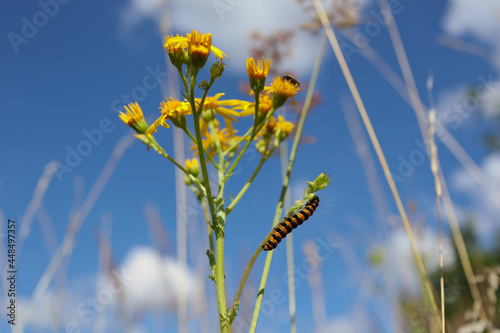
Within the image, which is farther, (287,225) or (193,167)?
(193,167)

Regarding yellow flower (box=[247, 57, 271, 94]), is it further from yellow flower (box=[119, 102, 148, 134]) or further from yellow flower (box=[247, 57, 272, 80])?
yellow flower (box=[119, 102, 148, 134])

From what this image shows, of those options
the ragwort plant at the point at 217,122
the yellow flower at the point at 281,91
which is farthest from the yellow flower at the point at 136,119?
the yellow flower at the point at 281,91

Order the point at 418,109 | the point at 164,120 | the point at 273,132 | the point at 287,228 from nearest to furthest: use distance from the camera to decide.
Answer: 1. the point at 287,228
2. the point at 164,120
3. the point at 273,132
4. the point at 418,109

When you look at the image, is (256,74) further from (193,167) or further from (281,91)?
(193,167)

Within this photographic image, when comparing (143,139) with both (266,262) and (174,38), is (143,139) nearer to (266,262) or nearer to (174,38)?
(174,38)

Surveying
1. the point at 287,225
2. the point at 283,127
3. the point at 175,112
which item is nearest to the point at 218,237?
the point at 287,225

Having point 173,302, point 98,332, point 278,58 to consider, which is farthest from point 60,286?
point 278,58

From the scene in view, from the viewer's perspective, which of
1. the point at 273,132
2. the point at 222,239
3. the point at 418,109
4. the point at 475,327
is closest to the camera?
the point at 222,239

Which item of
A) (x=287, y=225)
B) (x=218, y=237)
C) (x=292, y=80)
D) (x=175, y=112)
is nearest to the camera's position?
(x=287, y=225)
